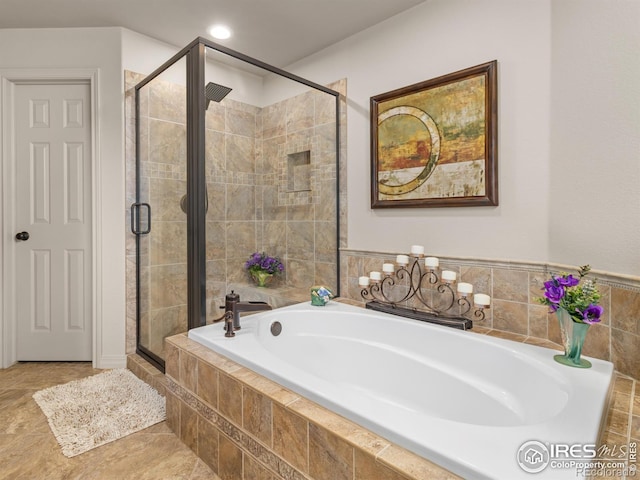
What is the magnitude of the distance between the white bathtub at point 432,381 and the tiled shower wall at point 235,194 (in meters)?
0.48

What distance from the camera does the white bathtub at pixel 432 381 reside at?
3.03 feet

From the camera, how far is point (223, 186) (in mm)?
2201

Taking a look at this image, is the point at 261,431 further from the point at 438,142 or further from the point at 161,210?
the point at 438,142

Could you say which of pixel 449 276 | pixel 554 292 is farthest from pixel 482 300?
pixel 554 292

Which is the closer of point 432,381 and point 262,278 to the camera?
point 432,381

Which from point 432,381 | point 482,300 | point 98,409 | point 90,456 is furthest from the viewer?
point 98,409

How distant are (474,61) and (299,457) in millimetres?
2132

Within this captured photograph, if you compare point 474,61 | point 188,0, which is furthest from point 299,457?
point 188,0

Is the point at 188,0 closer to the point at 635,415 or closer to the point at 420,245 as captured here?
the point at 420,245

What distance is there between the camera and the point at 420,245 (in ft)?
7.37

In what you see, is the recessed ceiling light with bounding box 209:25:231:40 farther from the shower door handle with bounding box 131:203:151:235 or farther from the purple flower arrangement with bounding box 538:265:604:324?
the purple flower arrangement with bounding box 538:265:604:324

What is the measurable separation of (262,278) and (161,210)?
823 mm

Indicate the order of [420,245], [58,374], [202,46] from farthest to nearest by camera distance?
[58,374], [420,245], [202,46]

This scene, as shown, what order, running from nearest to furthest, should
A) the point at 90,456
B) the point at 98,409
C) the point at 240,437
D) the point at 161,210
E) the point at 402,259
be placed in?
1. the point at 240,437
2. the point at 90,456
3. the point at 98,409
4. the point at 402,259
5. the point at 161,210
